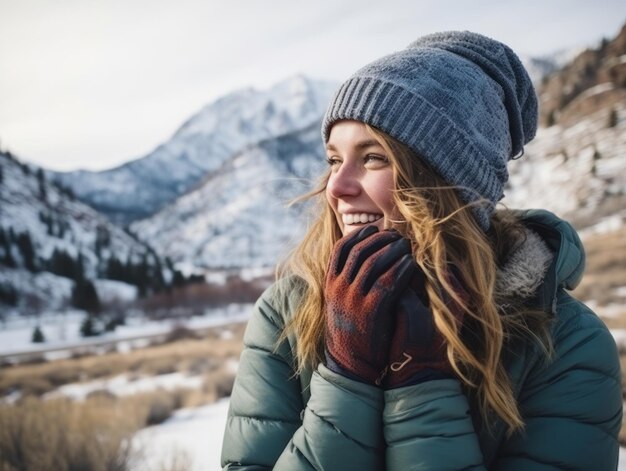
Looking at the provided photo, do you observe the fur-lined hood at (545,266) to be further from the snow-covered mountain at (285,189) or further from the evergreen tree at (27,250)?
the evergreen tree at (27,250)

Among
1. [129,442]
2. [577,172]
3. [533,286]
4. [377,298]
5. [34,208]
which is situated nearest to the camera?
[377,298]

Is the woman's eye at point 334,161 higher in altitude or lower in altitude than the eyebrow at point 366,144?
lower

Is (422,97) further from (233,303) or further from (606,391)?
(233,303)

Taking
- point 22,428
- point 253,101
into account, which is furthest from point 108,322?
point 253,101

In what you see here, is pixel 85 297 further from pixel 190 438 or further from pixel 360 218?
pixel 360 218

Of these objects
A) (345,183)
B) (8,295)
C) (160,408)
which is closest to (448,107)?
(345,183)

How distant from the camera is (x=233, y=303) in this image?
28344 mm

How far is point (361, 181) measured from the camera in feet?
4.82

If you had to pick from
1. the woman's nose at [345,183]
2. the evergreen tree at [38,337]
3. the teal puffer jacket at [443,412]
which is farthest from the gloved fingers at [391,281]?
the evergreen tree at [38,337]

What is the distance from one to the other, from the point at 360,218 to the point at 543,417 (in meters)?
0.80

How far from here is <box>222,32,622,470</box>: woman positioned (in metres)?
1.11

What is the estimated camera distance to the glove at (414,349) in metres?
1.12

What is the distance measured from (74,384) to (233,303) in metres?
18.7

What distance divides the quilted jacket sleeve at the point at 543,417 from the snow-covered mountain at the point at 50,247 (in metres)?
27.8
